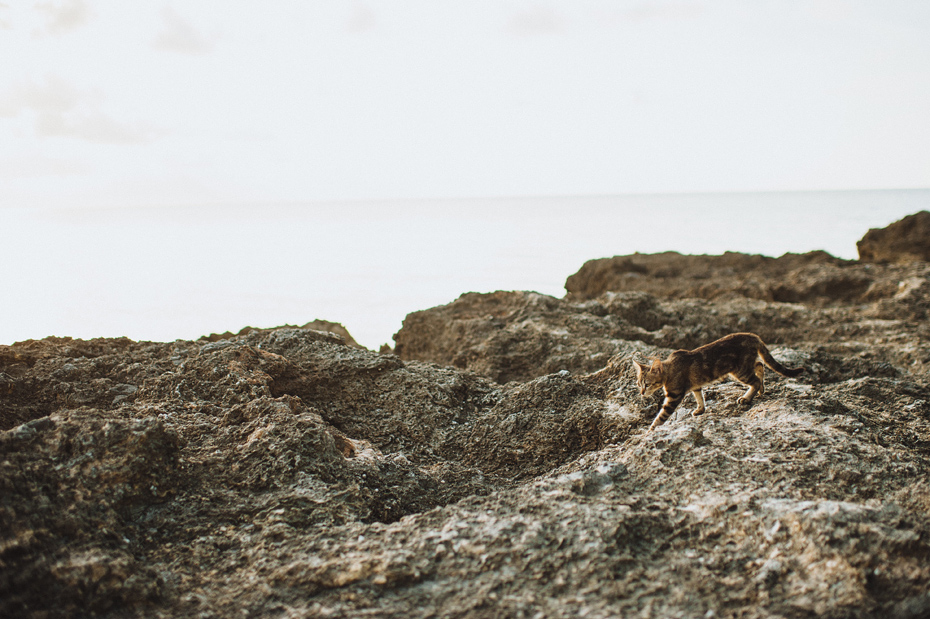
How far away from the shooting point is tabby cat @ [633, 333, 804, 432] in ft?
14.1

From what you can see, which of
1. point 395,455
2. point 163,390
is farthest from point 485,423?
point 163,390

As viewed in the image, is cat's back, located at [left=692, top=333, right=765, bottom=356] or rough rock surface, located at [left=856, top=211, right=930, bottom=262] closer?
cat's back, located at [left=692, top=333, right=765, bottom=356]

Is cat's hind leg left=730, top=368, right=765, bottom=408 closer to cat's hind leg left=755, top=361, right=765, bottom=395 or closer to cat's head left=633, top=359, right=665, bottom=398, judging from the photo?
cat's hind leg left=755, top=361, right=765, bottom=395

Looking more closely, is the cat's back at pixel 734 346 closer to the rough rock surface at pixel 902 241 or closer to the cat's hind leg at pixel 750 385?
the cat's hind leg at pixel 750 385

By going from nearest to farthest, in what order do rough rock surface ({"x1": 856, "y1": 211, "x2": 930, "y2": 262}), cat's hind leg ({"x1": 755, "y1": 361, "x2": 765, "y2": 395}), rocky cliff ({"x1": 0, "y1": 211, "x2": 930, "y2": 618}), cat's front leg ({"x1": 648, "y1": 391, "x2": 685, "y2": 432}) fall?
rocky cliff ({"x1": 0, "y1": 211, "x2": 930, "y2": 618}) → cat's front leg ({"x1": 648, "y1": 391, "x2": 685, "y2": 432}) → cat's hind leg ({"x1": 755, "y1": 361, "x2": 765, "y2": 395}) → rough rock surface ({"x1": 856, "y1": 211, "x2": 930, "y2": 262})

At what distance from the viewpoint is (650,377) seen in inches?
175

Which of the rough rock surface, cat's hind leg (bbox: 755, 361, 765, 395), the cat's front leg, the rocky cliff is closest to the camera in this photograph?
the rocky cliff

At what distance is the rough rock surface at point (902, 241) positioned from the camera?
47.9ft

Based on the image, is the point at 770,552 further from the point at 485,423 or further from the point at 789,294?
the point at 789,294

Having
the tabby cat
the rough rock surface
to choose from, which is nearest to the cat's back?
the tabby cat

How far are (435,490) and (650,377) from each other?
1.94 meters

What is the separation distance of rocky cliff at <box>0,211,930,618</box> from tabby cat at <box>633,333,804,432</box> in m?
0.18

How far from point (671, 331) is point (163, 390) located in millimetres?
5865

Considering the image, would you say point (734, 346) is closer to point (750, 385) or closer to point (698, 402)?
point (750, 385)
